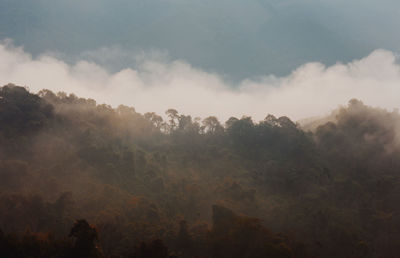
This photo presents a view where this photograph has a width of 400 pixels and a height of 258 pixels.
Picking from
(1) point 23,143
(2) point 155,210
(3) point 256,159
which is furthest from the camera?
(3) point 256,159

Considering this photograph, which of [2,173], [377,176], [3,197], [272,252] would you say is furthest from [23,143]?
[377,176]

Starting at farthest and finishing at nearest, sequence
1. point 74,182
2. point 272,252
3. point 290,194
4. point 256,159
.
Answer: point 256,159, point 290,194, point 74,182, point 272,252

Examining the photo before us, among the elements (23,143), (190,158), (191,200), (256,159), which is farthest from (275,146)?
(23,143)

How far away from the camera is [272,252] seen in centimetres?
2734

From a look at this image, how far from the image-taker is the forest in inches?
1195

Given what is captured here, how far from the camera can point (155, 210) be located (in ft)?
122

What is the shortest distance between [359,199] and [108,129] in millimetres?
43383

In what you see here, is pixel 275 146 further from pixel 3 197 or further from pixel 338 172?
pixel 3 197

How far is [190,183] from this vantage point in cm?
4728

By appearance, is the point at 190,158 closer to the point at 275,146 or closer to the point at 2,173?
the point at 275,146

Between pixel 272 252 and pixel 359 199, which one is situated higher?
pixel 359 199

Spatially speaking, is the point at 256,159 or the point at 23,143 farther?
the point at 256,159

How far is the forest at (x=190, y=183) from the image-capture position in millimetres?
30344

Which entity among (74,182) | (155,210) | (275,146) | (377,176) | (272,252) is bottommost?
(272,252)
